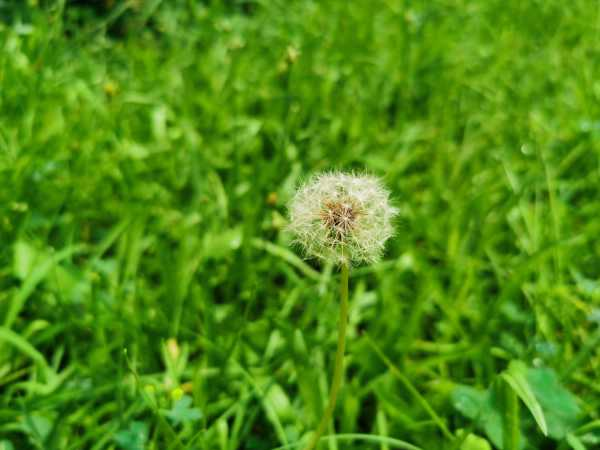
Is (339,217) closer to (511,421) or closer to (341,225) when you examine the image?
(341,225)

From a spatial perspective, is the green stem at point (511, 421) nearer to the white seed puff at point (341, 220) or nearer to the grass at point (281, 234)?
the grass at point (281, 234)

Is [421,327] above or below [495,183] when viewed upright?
below

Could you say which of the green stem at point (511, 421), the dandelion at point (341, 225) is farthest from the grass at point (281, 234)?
the dandelion at point (341, 225)

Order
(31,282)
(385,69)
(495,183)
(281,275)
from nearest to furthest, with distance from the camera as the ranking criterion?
1. (31,282)
2. (281,275)
3. (495,183)
4. (385,69)

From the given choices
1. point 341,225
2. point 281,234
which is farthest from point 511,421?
point 281,234

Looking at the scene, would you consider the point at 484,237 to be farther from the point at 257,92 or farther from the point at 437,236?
the point at 257,92

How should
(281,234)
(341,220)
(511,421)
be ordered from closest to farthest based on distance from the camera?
(341,220) → (511,421) → (281,234)

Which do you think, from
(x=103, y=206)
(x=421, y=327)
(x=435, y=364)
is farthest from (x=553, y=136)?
(x=103, y=206)

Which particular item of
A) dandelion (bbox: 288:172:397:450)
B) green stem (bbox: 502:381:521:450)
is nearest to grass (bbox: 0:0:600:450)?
green stem (bbox: 502:381:521:450)
